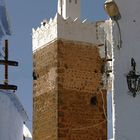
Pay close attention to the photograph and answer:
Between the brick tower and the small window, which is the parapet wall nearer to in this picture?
the brick tower

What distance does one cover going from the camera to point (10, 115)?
16828 millimetres

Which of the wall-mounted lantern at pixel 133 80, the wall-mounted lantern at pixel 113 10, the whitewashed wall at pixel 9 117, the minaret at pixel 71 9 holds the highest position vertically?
the minaret at pixel 71 9

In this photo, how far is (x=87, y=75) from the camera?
688 inches

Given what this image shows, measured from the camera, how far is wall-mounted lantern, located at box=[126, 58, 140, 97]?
9348mm

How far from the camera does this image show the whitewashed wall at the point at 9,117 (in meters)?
16.2

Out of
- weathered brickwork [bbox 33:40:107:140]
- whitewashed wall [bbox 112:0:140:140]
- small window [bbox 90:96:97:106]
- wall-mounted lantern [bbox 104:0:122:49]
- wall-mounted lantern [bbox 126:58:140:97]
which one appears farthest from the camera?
small window [bbox 90:96:97:106]

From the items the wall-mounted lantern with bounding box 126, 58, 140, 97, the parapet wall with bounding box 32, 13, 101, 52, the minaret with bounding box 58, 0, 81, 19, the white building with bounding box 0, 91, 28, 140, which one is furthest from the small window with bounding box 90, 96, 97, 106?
the wall-mounted lantern with bounding box 126, 58, 140, 97

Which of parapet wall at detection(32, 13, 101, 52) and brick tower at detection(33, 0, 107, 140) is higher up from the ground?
A: parapet wall at detection(32, 13, 101, 52)

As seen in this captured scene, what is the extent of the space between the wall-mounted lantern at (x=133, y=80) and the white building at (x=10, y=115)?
7.20m

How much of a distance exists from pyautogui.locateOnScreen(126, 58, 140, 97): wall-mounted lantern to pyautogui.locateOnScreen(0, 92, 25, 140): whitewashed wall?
720cm

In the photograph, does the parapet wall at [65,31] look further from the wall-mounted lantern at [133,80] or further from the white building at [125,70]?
the wall-mounted lantern at [133,80]

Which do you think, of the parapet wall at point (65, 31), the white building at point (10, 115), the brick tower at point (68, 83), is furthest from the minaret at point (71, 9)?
the white building at point (10, 115)

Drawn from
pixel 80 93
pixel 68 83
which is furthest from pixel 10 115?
pixel 80 93

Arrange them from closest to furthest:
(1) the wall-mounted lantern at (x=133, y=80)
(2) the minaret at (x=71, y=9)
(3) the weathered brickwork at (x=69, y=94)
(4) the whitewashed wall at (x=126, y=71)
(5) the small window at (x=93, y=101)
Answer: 1. (4) the whitewashed wall at (x=126, y=71)
2. (1) the wall-mounted lantern at (x=133, y=80)
3. (3) the weathered brickwork at (x=69, y=94)
4. (5) the small window at (x=93, y=101)
5. (2) the minaret at (x=71, y=9)
